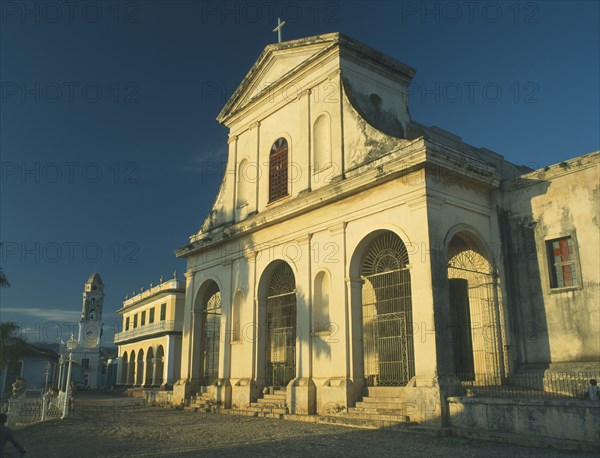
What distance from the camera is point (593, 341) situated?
1148 cm

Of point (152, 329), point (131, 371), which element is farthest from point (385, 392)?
point (131, 371)

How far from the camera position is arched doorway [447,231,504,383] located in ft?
41.7

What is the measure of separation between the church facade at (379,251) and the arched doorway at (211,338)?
7.66 feet

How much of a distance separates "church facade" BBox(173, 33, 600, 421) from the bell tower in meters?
37.5

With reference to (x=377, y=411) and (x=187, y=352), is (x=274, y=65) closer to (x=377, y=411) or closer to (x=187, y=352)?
(x=187, y=352)

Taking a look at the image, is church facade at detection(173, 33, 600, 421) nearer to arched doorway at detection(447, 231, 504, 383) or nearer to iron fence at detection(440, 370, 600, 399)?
arched doorway at detection(447, 231, 504, 383)

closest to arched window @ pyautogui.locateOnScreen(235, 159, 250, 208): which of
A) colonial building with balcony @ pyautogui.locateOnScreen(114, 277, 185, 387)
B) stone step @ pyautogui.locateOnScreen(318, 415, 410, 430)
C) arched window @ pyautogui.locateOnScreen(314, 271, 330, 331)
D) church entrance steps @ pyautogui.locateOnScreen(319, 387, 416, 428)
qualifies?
arched window @ pyautogui.locateOnScreen(314, 271, 330, 331)

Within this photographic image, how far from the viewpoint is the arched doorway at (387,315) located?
1347 cm

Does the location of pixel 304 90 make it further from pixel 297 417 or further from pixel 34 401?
pixel 34 401

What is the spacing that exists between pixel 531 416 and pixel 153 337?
2976cm

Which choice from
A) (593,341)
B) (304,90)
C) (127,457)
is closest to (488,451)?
(593,341)

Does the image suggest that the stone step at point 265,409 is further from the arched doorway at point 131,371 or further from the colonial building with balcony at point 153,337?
the arched doorway at point 131,371

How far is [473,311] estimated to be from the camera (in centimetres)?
1337

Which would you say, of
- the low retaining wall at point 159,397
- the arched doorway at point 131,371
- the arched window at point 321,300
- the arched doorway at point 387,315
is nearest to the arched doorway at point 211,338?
the low retaining wall at point 159,397
